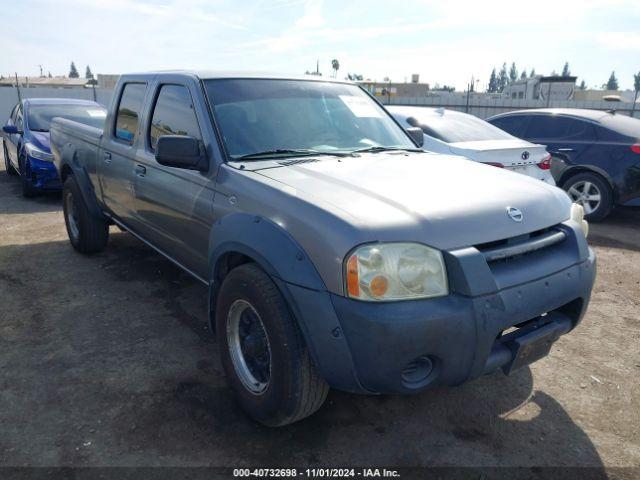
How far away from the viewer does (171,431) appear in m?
2.80

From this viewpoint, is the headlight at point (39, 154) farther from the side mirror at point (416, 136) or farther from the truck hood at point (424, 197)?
the truck hood at point (424, 197)

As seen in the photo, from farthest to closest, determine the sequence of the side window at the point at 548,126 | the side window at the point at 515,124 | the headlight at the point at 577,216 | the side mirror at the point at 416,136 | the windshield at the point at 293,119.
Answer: the side window at the point at 515,124, the side window at the point at 548,126, the side mirror at the point at 416,136, the windshield at the point at 293,119, the headlight at the point at 577,216

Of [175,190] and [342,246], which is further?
[175,190]

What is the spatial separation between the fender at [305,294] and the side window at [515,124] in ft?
23.9

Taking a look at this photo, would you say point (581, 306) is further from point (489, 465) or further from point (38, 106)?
point (38, 106)

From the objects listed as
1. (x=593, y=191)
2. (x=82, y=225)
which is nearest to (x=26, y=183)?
(x=82, y=225)

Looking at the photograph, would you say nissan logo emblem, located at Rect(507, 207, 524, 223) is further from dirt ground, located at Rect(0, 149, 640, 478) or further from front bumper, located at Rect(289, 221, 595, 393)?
dirt ground, located at Rect(0, 149, 640, 478)

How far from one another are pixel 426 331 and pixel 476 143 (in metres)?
4.81

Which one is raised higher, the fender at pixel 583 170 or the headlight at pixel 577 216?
the headlight at pixel 577 216

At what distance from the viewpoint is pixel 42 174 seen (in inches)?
332

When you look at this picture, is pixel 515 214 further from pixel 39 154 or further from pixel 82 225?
pixel 39 154

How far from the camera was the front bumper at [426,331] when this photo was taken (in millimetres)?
2166

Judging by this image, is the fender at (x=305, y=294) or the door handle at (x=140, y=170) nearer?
the fender at (x=305, y=294)

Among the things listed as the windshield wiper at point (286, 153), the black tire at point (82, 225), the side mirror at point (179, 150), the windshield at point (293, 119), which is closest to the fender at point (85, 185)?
the black tire at point (82, 225)
